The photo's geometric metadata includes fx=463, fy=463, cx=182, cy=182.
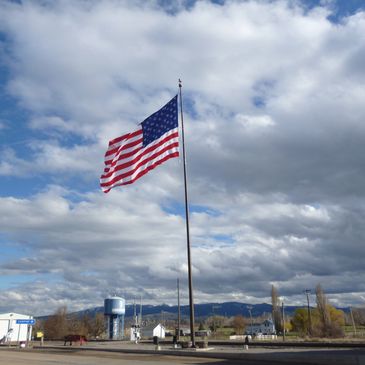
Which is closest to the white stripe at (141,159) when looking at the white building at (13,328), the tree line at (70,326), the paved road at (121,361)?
the paved road at (121,361)

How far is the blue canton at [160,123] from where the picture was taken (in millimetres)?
27312

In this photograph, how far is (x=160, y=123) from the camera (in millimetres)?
27750

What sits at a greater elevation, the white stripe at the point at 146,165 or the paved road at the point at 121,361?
the white stripe at the point at 146,165

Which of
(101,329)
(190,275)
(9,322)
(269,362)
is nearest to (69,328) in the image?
(101,329)

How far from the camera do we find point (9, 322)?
57.8 meters

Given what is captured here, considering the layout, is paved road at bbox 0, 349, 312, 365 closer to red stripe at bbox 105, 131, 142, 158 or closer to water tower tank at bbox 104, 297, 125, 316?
red stripe at bbox 105, 131, 142, 158

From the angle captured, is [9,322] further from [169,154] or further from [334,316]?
[334,316]

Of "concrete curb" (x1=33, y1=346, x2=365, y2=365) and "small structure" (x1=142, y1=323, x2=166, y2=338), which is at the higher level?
"small structure" (x1=142, y1=323, x2=166, y2=338)

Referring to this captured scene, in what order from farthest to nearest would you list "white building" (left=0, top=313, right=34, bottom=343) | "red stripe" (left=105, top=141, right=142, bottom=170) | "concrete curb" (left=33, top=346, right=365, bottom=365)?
"white building" (left=0, top=313, right=34, bottom=343)
"red stripe" (left=105, top=141, right=142, bottom=170)
"concrete curb" (left=33, top=346, right=365, bottom=365)

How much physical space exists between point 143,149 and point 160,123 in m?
2.00

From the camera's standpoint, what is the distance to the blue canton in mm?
27312

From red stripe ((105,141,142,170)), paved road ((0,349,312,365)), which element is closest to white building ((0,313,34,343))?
paved road ((0,349,312,365))

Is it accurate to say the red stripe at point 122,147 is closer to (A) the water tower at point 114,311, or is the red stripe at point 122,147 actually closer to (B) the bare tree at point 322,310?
(A) the water tower at point 114,311

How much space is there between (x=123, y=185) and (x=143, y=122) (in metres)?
4.29
